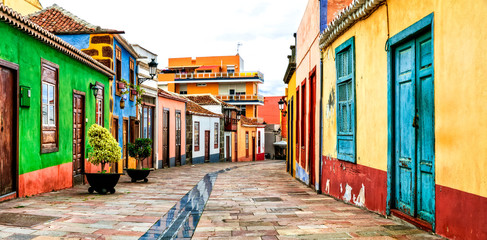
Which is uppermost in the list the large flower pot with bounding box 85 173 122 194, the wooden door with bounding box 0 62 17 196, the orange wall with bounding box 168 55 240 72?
the orange wall with bounding box 168 55 240 72

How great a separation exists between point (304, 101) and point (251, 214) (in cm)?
781

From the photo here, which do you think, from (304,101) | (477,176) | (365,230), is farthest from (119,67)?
(477,176)

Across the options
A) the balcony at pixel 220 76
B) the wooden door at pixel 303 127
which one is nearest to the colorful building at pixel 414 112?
the wooden door at pixel 303 127

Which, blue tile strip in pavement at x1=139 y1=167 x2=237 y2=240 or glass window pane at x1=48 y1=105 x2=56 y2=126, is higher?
glass window pane at x1=48 y1=105 x2=56 y2=126

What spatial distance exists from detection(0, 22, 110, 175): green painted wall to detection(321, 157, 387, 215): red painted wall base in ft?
19.3

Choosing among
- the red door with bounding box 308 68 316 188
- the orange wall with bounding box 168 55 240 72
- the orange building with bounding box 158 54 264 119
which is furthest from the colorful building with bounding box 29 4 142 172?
the orange wall with bounding box 168 55 240 72

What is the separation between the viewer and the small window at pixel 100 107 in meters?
13.7

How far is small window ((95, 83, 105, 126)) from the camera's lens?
1373 cm

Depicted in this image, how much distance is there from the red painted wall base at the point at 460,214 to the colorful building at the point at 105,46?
11.8m

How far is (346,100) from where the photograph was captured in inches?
338

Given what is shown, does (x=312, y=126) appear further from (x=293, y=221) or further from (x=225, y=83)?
(x=225, y=83)

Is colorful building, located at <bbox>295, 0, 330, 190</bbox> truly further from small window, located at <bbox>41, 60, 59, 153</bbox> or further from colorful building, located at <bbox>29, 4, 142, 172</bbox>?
small window, located at <bbox>41, 60, 59, 153</bbox>

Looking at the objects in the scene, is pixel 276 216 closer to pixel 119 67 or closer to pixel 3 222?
pixel 3 222

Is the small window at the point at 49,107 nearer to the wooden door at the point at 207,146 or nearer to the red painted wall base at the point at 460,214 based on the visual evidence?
the red painted wall base at the point at 460,214
